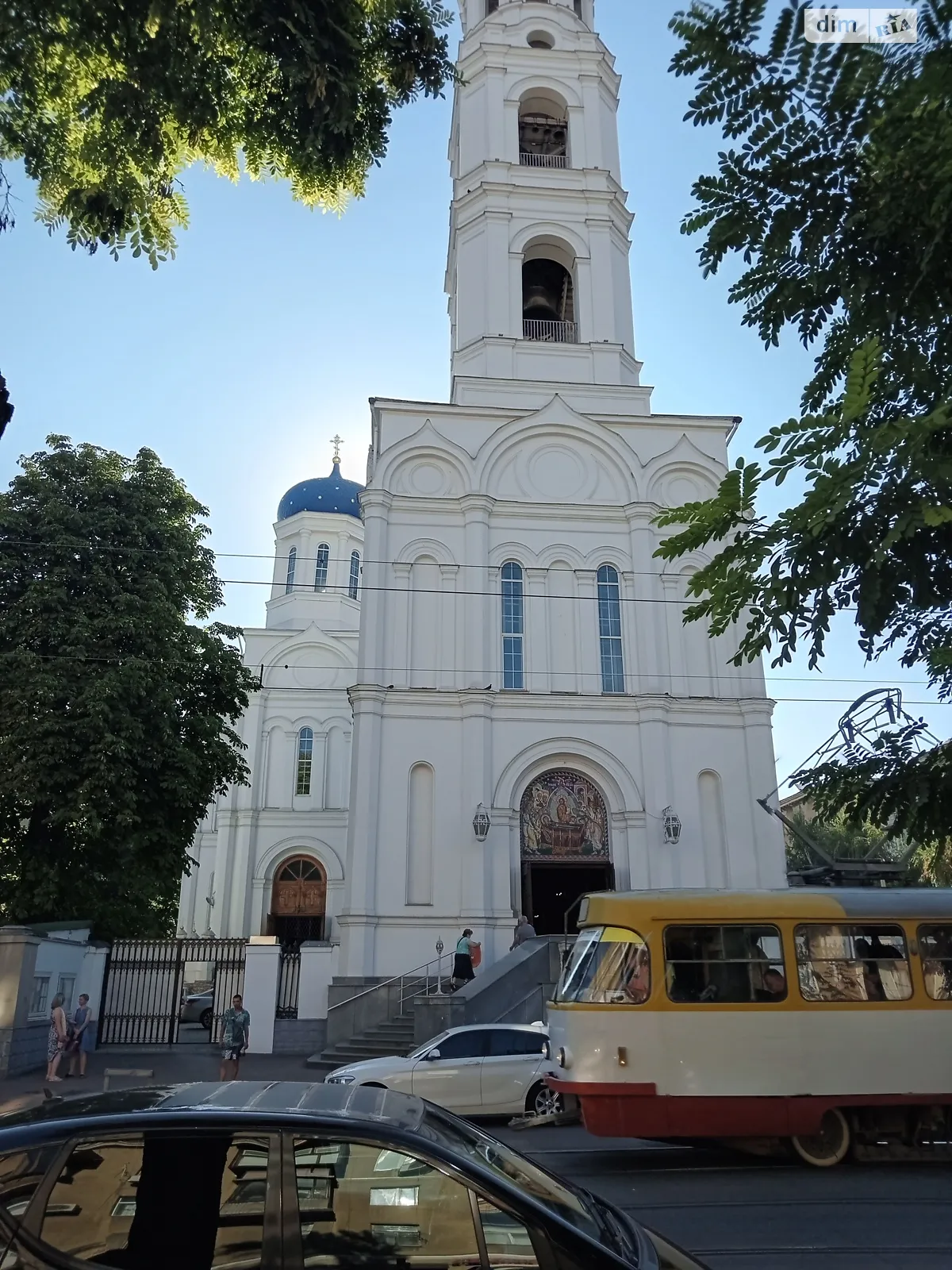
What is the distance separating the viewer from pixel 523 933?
20.1 meters

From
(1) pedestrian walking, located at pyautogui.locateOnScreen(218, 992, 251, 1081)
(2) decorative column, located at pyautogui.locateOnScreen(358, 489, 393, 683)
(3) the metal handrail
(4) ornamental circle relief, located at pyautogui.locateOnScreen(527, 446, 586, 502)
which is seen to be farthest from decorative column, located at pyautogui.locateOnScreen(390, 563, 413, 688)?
(1) pedestrian walking, located at pyautogui.locateOnScreen(218, 992, 251, 1081)

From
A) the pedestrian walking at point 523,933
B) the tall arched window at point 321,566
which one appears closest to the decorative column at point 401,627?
the pedestrian walking at point 523,933

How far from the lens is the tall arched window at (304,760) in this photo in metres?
37.0

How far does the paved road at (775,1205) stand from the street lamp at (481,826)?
11.3 meters

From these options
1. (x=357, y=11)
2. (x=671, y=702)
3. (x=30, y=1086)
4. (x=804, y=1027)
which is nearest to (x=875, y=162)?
(x=357, y=11)

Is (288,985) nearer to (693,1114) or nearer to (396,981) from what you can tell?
(396,981)

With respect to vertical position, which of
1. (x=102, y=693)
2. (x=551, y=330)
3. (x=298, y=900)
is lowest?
(x=298, y=900)

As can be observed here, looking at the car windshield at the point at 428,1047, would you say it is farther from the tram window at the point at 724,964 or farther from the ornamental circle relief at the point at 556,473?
the ornamental circle relief at the point at 556,473

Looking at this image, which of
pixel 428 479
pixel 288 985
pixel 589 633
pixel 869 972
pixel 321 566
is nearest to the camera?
pixel 869 972

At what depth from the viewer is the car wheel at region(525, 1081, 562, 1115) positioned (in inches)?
481

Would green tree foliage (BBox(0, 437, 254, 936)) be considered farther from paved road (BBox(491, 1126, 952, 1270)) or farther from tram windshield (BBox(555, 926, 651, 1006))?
paved road (BBox(491, 1126, 952, 1270))

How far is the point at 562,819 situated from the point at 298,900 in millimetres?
16622

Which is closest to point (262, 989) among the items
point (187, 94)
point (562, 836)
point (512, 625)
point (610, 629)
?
point (562, 836)

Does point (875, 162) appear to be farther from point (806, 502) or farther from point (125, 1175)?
point (125, 1175)
